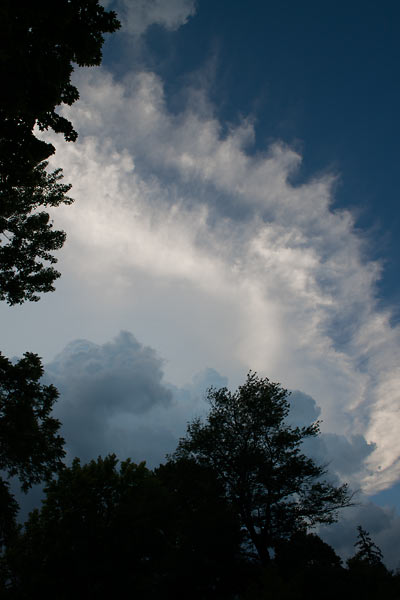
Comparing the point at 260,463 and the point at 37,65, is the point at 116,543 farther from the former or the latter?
the point at 37,65

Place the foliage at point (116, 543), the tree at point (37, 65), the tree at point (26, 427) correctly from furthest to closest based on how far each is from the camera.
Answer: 1. the foliage at point (116, 543)
2. the tree at point (26, 427)
3. the tree at point (37, 65)

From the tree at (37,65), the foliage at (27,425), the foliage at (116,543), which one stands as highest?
the tree at (37,65)

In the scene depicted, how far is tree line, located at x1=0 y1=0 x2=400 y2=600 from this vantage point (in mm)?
7836

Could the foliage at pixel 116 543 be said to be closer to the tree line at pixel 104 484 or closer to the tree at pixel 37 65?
the tree line at pixel 104 484

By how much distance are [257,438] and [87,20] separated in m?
23.3

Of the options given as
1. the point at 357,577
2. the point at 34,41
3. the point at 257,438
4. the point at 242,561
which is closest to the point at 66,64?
the point at 34,41

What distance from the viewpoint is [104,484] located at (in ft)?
63.9

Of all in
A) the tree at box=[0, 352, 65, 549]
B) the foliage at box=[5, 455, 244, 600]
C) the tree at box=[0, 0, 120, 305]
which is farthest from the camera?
the foliage at box=[5, 455, 244, 600]

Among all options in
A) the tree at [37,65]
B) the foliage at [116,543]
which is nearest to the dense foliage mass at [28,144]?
the tree at [37,65]

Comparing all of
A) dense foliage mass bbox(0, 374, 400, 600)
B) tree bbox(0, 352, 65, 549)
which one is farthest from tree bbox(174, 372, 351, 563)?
tree bbox(0, 352, 65, 549)

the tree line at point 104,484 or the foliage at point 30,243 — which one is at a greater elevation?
the foliage at point 30,243

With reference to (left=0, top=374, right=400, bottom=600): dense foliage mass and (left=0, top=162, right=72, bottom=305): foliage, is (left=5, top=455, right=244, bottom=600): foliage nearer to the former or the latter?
(left=0, top=374, right=400, bottom=600): dense foliage mass

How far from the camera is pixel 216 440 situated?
2166 cm

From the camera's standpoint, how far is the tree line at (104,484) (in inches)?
309
